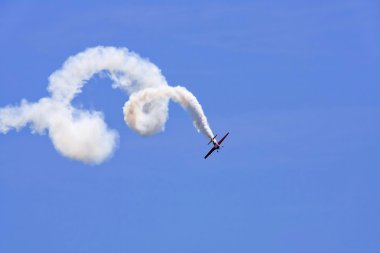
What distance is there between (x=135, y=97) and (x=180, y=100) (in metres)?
5.09

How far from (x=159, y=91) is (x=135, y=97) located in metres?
2.80

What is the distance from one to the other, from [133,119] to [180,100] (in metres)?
6.00

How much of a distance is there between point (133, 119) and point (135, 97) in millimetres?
2559

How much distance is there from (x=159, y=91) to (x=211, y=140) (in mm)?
8382

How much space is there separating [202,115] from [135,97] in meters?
7.57

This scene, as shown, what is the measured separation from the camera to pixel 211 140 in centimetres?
13012

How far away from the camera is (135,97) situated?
128 m

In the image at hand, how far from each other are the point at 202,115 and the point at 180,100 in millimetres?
2851

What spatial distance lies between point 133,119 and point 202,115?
306 inches

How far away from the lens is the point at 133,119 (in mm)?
128625

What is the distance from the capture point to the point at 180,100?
12625 centimetres

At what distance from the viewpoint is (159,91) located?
4995 inches

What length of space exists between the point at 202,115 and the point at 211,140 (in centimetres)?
464
